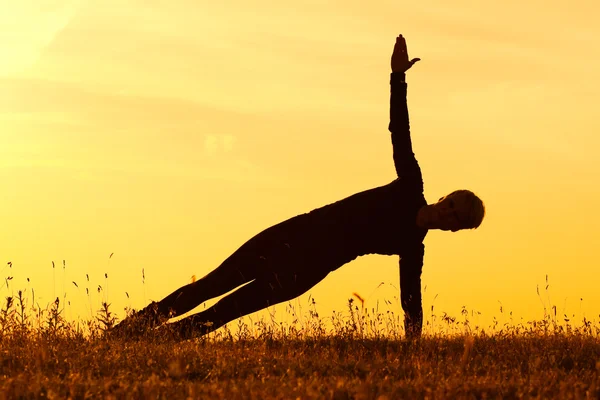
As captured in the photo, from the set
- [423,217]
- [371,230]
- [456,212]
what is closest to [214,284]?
[371,230]

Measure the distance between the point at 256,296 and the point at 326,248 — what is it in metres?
1.03

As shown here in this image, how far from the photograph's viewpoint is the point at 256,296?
10930 millimetres

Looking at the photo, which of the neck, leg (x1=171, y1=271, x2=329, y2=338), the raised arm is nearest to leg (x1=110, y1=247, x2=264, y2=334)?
leg (x1=171, y1=271, x2=329, y2=338)

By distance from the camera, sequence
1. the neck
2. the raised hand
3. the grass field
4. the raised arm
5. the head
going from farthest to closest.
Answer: the raised hand, the raised arm, the neck, the head, the grass field

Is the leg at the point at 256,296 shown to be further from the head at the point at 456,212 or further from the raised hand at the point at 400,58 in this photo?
the raised hand at the point at 400,58

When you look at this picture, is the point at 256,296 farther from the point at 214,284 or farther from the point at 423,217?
the point at 423,217

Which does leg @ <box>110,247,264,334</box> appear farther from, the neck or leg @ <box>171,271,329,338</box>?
the neck

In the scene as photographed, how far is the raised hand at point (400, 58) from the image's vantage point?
11.3 metres

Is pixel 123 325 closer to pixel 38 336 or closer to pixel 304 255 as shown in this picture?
pixel 38 336

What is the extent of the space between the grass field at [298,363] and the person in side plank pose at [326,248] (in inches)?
19.4

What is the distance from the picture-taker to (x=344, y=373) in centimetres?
893

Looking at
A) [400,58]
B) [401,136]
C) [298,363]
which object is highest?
[400,58]

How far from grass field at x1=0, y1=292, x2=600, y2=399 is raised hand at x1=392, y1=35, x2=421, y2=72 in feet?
10.9

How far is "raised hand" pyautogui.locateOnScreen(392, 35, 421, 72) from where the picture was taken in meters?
11.3
